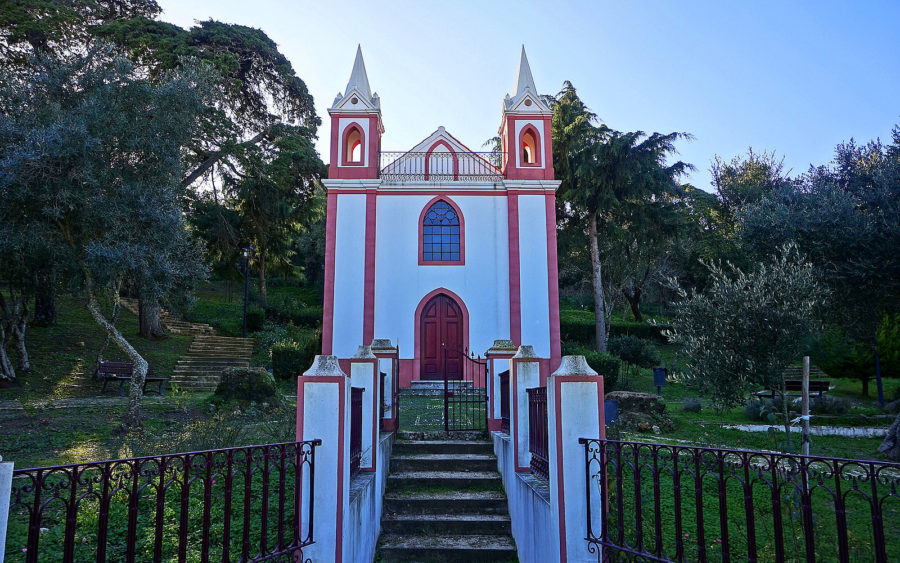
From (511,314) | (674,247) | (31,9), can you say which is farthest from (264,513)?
(674,247)

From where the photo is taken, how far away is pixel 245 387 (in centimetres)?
1243

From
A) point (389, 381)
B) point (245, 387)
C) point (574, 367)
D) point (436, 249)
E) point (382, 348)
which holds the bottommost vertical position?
point (245, 387)

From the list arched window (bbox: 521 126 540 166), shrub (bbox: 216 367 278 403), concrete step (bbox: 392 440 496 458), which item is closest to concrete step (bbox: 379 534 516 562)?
concrete step (bbox: 392 440 496 458)

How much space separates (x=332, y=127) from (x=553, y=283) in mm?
8312

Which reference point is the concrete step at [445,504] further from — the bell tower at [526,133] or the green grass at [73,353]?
the bell tower at [526,133]

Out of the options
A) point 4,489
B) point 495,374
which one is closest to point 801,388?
point 495,374

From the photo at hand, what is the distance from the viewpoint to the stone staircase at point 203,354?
1873 centimetres

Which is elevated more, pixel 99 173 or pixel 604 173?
pixel 604 173

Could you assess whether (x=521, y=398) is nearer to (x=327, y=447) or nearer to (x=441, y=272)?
(x=327, y=447)

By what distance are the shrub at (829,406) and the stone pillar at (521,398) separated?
41.7ft

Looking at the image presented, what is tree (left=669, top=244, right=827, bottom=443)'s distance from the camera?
30.4 ft

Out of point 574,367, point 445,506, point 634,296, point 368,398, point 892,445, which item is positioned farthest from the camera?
point 634,296

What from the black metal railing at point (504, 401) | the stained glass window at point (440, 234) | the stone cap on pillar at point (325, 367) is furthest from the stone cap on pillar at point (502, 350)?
the stained glass window at point (440, 234)

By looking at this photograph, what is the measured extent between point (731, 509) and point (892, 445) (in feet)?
18.0
